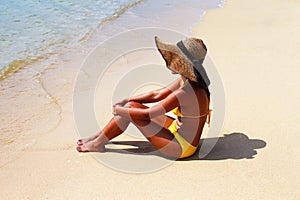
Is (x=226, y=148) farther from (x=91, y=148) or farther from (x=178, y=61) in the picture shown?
(x=91, y=148)

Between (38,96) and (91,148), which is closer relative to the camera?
(91,148)

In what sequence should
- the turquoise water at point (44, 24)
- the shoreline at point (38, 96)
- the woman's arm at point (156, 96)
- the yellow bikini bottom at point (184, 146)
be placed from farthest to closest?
1. the turquoise water at point (44, 24)
2. the shoreline at point (38, 96)
3. the woman's arm at point (156, 96)
4. the yellow bikini bottom at point (184, 146)

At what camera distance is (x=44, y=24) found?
26.6 ft

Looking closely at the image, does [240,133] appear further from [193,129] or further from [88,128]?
[88,128]

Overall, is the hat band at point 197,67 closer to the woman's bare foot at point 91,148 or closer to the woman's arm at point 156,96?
the woman's arm at point 156,96

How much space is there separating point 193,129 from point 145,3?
25.6 feet

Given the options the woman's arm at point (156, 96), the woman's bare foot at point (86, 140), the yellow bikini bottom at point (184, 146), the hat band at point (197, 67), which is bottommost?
the woman's bare foot at point (86, 140)

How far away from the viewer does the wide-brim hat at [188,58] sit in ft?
9.05

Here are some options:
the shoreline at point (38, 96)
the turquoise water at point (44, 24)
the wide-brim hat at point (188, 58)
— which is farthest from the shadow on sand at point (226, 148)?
the turquoise water at point (44, 24)

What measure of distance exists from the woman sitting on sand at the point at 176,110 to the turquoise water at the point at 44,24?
322cm

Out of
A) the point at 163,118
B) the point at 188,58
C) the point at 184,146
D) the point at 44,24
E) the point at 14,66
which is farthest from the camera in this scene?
the point at 44,24

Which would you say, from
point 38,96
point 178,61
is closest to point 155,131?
point 178,61

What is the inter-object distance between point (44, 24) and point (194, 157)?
19.9ft

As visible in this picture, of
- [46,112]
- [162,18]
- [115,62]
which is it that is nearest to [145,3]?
[162,18]
